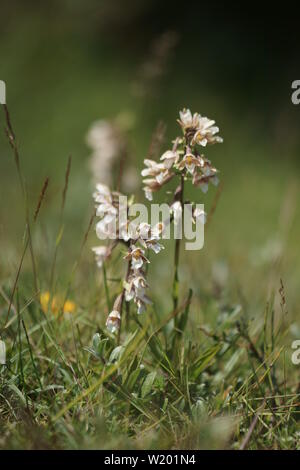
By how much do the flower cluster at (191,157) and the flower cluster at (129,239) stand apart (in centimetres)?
12

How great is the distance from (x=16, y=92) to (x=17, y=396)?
6712 mm

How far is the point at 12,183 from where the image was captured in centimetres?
604

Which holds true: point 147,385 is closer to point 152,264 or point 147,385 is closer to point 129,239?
point 129,239

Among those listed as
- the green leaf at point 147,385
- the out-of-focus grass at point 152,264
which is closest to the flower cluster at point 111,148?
Result: the out-of-focus grass at point 152,264

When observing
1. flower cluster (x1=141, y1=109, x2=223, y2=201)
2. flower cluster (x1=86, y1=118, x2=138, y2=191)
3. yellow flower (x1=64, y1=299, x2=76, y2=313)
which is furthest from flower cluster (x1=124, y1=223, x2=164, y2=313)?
flower cluster (x1=86, y1=118, x2=138, y2=191)

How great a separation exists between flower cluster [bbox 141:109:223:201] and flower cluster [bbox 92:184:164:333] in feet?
0.40

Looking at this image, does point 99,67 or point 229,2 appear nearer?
point 99,67

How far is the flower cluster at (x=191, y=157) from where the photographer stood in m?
Answer: 2.09

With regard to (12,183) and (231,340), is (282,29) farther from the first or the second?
(231,340)

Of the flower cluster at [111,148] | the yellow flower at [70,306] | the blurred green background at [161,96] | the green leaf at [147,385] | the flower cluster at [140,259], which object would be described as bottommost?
the green leaf at [147,385]

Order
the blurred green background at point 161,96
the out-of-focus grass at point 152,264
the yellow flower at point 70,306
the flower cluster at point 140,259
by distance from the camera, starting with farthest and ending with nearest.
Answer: the blurred green background at point 161,96 < the yellow flower at point 70,306 < the flower cluster at point 140,259 < the out-of-focus grass at point 152,264

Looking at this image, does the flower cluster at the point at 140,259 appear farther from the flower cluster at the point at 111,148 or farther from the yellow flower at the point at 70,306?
the flower cluster at the point at 111,148
